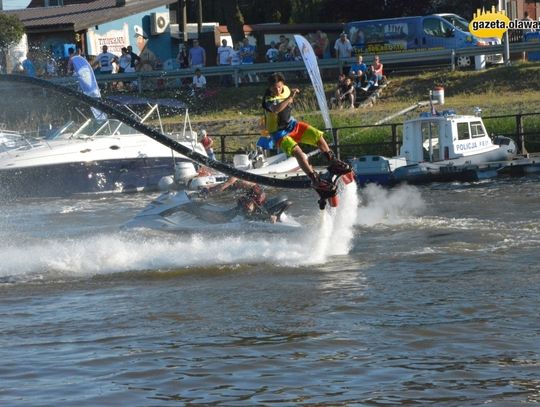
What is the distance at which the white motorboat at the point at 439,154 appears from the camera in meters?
27.6

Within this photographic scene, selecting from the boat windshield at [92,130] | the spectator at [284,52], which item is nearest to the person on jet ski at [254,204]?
the boat windshield at [92,130]

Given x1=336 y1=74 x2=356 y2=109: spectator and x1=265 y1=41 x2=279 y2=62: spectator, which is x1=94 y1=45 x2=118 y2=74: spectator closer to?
x1=265 y1=41 x2=279 y2=62: spectator

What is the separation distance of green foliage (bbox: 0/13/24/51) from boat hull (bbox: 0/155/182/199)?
1289cm

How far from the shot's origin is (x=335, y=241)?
693 inches

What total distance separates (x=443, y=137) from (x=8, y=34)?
19.2 m

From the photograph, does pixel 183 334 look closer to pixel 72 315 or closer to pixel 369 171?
pixel 72 315

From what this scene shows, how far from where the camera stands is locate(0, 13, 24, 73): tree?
4100cm

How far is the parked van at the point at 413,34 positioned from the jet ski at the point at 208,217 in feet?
75.3

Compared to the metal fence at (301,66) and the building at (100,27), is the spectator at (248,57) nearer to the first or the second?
the metal fence at (301,66)

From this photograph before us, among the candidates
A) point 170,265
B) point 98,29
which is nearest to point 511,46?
point 98,29

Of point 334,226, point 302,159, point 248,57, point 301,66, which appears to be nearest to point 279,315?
point 302,159

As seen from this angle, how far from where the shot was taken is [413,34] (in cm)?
4141

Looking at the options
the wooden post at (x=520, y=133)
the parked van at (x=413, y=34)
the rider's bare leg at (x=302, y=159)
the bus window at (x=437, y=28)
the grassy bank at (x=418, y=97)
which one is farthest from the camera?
the bus window at (x=437, y=28)

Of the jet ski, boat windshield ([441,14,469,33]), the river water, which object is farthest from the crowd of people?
the jet ski
